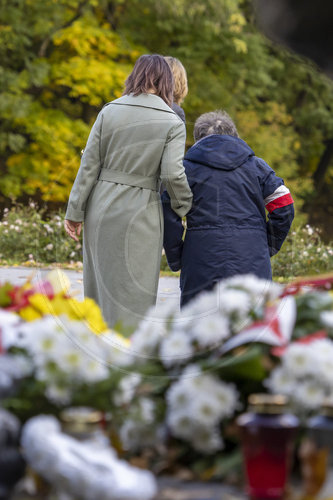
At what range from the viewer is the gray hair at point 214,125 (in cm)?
200

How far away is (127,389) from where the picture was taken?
56.7 inches

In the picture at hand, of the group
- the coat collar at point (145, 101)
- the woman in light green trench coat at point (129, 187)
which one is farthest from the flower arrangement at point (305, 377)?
the coat collar at point (145, 101)

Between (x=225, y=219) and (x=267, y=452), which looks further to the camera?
(x=225, y=219)

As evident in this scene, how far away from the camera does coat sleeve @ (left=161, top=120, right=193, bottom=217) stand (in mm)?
2170

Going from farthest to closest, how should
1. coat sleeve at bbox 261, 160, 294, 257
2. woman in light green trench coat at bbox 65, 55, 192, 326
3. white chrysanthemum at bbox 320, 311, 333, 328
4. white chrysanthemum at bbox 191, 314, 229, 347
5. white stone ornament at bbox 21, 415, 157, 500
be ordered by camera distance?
coat sleeve at bbox 261, 160, 294, 257
woman in light green trench coat at bbox 65, 55, 192, 326
white chrysanthemum at bbox 320, 311, 333, 328
white chrysanthemum at bbox 191, 314, 229, 347
white stone ornament at bbox 21, 415, 157, 500

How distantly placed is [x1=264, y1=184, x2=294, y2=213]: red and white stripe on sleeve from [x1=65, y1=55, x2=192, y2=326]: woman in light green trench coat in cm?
44

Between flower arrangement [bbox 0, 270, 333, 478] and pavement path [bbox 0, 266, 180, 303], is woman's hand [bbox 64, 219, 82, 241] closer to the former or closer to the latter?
pavement path [bbox 0, 266, 180, 303]

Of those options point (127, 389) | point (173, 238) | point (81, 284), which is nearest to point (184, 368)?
point (127, 389)

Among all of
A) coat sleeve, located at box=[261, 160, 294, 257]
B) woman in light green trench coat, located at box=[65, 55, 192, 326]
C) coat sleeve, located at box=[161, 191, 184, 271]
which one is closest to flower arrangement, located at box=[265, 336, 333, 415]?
woman in light green trench coat, located at box=[65, 55, 192, 326]

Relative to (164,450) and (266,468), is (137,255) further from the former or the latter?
(266,468)

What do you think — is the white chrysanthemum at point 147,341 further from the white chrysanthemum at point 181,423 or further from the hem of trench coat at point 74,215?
the hem of trench coat at point 74,215

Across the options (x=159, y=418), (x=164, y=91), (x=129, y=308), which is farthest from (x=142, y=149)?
(x=159, y=418)

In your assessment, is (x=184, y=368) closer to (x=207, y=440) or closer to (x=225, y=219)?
(x=207, y=440)

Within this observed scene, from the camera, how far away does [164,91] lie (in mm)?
2594
